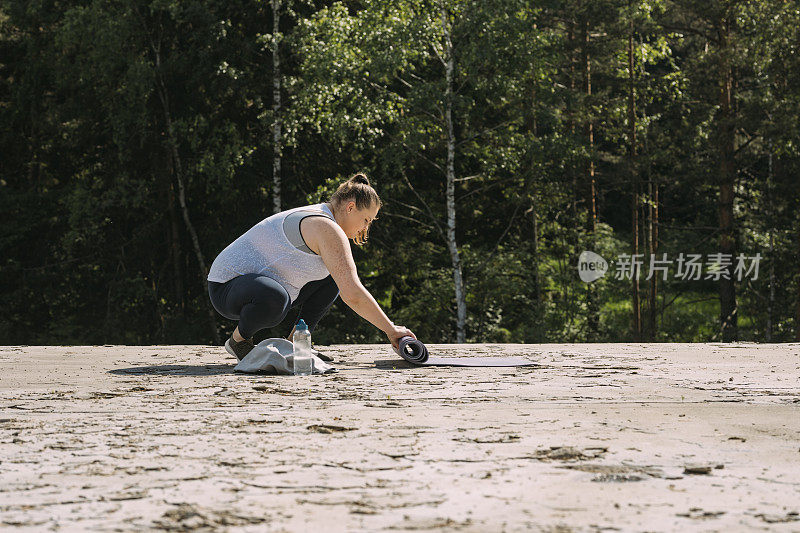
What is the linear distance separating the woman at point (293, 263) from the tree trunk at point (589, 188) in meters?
14.2

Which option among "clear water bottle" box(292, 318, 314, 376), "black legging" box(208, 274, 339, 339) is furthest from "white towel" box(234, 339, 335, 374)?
"black legging" box(208, 274, 339, 339)

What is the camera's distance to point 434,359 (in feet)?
20.9

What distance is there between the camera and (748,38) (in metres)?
19.6

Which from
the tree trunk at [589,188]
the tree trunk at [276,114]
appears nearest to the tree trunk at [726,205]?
the tree trunk at [589,188]

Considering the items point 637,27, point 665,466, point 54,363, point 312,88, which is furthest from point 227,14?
point 665,466

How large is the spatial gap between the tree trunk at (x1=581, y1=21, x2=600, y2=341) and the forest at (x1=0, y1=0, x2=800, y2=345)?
0.06 meters

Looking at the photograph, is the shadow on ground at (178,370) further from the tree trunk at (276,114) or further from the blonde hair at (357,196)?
the tree trunk at (276,114)

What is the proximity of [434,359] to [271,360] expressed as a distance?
50.9 inches

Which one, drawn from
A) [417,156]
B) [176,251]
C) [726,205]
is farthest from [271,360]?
[726,205]

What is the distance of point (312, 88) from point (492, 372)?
12.9m

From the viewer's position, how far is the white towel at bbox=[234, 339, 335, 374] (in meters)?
5.51

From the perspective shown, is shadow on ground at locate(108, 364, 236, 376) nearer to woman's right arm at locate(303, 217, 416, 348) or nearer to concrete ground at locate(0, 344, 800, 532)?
concrete ground at locate(0, 344, 800, 532)

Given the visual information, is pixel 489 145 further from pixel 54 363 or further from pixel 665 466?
pixel 665 466

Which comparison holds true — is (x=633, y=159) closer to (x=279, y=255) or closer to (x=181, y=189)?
(x=181, y=189)
